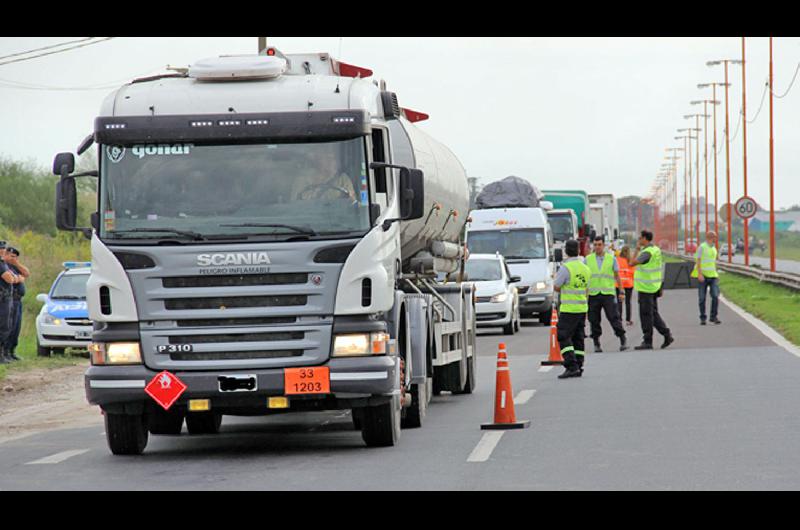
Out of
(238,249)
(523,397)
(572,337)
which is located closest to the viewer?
(238,249)

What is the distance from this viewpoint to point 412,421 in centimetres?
1444

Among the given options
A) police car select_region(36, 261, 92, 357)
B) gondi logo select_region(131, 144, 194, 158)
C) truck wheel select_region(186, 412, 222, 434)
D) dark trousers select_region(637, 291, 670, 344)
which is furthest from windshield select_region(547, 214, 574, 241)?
gondi logo select_region(131, 144, 194, 158)

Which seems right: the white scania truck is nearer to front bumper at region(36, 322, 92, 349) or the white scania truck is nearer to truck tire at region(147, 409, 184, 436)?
truck tire at region(147, 409, 184, 436)

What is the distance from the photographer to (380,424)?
12648 millimetres

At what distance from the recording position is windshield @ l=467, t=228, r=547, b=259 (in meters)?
35.2

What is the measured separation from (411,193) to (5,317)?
12.5 metres

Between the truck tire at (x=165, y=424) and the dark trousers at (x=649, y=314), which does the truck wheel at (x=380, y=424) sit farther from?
the dark trousers at (x=649, y=314)

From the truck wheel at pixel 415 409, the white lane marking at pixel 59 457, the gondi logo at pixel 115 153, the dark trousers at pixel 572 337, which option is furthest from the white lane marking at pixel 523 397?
the gondi logo at pixel 115 153

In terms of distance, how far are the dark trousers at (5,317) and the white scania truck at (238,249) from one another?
36.4ft

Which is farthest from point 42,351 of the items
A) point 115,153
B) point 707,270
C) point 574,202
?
point 574,202

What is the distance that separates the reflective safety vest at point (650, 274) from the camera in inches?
974

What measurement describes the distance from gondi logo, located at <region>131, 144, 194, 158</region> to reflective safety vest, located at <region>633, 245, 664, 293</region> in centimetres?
1383

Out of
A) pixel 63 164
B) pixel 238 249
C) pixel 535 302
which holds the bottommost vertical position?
pixel 535 302

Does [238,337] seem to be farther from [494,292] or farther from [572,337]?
[494,292]
